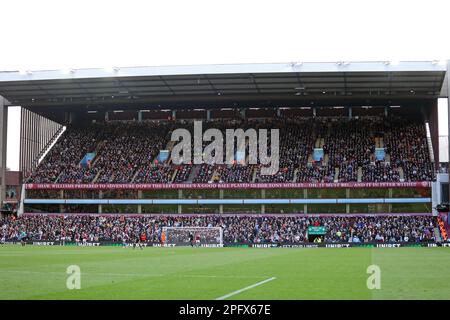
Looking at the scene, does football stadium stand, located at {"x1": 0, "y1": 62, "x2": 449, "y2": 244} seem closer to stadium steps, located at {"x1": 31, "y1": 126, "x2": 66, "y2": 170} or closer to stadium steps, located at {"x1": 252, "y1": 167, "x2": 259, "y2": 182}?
stadium steps, located at {"x1": 31, "y1": 126, "x2": 66, "y2": 170}

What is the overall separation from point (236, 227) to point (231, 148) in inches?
563

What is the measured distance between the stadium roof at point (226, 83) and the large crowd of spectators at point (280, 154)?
19.5ft

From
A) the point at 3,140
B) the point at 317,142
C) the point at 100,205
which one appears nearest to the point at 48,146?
the point at 3,140

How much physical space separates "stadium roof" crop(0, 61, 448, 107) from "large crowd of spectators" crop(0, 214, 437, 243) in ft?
48.7

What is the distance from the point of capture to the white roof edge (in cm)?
6662

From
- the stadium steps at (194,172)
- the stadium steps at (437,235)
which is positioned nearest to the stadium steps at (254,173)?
the stadium steps at (194,172)

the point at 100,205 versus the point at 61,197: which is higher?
the point at 61,197

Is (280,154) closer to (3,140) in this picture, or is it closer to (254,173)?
(254,173)

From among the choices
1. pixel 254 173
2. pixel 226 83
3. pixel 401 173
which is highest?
pixel 226 83

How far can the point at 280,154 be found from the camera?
261ft

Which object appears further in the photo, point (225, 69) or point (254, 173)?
point (254, 173)

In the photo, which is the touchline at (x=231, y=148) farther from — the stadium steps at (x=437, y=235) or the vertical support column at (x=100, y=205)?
the stadium steps at (x=437, y=235)
